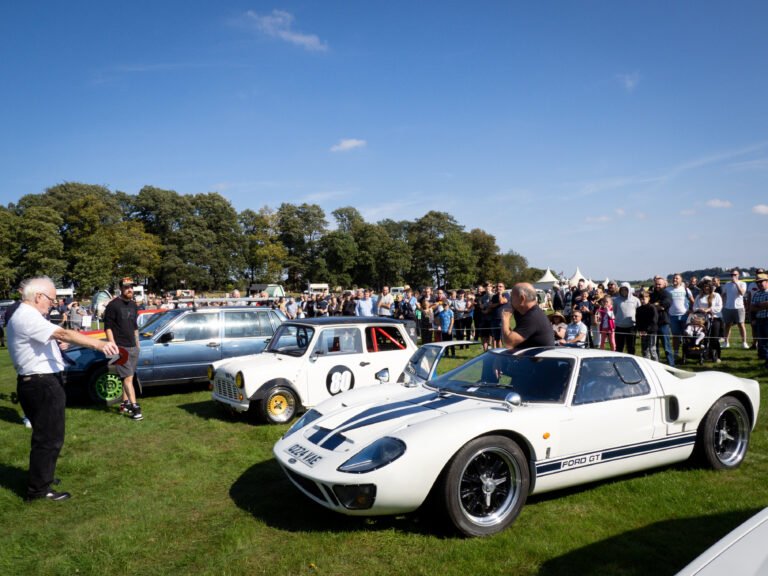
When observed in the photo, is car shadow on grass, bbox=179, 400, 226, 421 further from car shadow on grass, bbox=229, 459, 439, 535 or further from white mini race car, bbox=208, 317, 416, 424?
car shadow on grass, bbox=229, 459, 439, 535

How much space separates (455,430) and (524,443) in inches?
25.2

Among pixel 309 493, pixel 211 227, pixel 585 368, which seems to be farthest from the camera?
pixel 211 227

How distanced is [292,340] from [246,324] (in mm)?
2644

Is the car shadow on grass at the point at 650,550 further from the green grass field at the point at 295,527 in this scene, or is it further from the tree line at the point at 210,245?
the tree line at the point at 210,245

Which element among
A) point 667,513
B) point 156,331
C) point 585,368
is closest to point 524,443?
point 585,368

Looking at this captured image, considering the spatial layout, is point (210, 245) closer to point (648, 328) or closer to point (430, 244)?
point (430, 244)

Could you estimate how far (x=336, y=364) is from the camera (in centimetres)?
790

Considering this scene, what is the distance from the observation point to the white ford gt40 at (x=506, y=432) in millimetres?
3713

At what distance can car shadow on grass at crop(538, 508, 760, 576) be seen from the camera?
11.2ft

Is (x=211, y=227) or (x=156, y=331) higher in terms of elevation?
(x=211, y=227)

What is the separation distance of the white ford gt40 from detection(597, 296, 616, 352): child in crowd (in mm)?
6422

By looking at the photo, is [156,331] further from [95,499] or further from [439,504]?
[439,504]

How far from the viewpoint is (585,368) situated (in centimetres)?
460

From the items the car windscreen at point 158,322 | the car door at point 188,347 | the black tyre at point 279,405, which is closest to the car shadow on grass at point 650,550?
the black tyre at point 279,405
